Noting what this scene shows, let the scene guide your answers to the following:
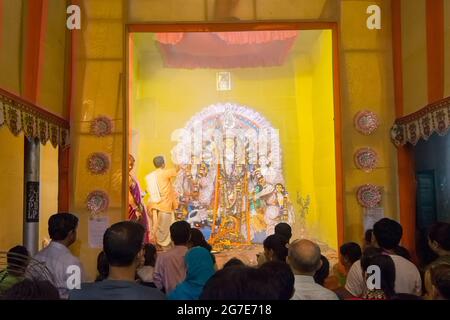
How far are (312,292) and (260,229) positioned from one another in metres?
7.98

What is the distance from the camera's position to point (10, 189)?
7277 millimetres

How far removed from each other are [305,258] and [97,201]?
4.20 m

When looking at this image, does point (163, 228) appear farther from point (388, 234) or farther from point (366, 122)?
point (388, 234)

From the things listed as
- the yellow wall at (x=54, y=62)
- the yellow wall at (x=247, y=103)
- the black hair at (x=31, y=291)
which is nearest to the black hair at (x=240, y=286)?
the black hair at (x=31, y=291)

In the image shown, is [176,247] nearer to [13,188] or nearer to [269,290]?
[269,290]

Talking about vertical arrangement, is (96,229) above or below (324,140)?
below

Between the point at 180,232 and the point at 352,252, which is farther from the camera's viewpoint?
the point at 352,252

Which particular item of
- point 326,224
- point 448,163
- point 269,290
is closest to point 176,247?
point 269,290

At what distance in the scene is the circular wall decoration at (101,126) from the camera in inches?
270

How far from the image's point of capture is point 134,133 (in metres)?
11.0

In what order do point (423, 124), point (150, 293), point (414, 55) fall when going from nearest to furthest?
point (150, 293)
point (423, 124)
point (414, 55)

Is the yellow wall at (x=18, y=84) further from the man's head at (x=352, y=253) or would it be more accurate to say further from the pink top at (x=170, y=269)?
the man's head at (x=352, y=253)

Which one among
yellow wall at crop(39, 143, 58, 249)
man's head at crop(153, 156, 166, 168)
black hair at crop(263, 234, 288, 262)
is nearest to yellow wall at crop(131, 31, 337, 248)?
man's head at crop(153, 156, 166, 168)

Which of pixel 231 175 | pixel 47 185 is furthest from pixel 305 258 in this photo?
pixel 231 175
